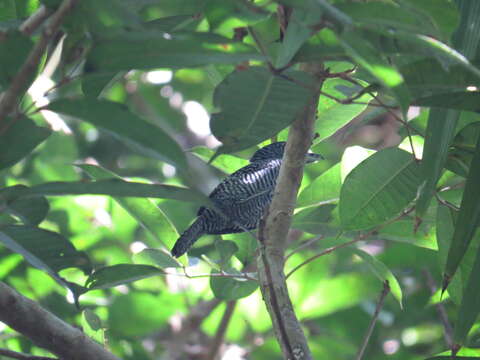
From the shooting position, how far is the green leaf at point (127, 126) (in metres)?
1.10

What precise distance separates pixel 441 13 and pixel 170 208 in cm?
189

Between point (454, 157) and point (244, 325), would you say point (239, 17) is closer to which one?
point (454, 157)

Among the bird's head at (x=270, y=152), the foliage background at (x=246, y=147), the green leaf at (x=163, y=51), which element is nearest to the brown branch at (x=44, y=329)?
the foliage background at (x=246, y=147)

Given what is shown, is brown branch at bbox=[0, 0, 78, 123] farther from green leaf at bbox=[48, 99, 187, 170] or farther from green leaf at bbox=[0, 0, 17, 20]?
green leaf at bbox=[0, 0, 17, 20]

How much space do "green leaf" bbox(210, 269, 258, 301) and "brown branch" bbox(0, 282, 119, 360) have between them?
0.37m

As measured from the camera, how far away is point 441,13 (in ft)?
3.92

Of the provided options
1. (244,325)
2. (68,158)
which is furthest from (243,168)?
(68,158)

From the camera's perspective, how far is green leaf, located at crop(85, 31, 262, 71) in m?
1.04

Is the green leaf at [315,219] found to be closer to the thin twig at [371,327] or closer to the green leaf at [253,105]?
the thin twig at [371,327]

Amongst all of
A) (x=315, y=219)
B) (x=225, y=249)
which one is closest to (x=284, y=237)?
(x=225, y=249)

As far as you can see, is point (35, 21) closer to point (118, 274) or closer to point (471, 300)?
point (118, 274)

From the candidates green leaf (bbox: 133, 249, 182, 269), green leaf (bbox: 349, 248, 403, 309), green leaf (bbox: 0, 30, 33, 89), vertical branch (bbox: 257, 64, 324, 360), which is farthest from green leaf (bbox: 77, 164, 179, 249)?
green leaf (bbox: 0, 30, 33, 89)

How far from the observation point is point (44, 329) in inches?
57.4

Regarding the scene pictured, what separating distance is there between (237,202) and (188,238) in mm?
164
